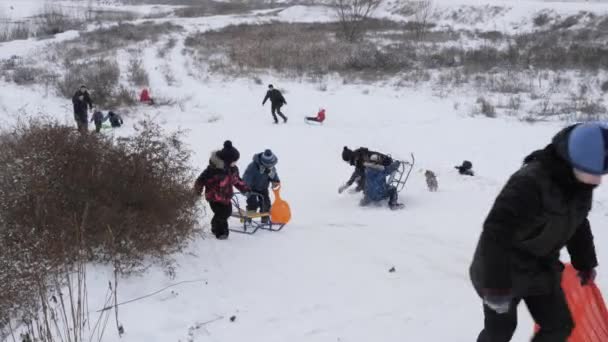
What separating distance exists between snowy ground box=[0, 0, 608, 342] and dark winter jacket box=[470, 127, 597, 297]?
1.42m

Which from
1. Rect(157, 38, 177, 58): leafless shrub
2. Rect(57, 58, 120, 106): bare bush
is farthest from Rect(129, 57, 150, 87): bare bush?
Rect(157, 38, 177, 58): leafless shrub

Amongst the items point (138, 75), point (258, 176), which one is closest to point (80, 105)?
point (258, 176)

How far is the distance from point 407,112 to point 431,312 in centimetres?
1253

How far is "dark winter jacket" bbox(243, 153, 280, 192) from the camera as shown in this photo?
7.02 m

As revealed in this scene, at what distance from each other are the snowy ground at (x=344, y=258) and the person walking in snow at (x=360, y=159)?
0.31 m

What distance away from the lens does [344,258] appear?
5422mm

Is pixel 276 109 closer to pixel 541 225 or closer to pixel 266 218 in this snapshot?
pixel 266 218

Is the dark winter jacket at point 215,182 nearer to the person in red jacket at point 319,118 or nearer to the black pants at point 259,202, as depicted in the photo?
the black pants at point 259,202

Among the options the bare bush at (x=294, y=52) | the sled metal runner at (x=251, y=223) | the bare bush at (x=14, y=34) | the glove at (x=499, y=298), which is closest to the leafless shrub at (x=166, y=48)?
the bare bush at (x=294, y=52)

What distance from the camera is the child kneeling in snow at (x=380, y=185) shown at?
812 cm

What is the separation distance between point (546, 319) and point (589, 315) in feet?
2.07

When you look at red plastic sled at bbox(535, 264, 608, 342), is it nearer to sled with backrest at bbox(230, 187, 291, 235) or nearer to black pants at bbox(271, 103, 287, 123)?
sled with backrest at bbox(230, 187, 291, 235)

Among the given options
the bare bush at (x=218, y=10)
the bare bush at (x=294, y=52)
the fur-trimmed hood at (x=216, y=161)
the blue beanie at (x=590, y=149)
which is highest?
the bare bush at (x=218, y=10)

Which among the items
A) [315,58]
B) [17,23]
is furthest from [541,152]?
[17,23]
